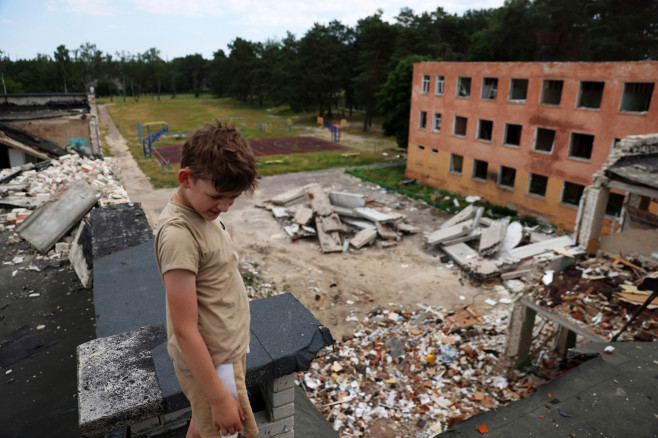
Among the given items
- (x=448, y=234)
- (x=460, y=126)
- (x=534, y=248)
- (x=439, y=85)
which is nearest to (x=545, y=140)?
(x=460, y=126)

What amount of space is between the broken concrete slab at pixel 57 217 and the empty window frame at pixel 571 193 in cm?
1870

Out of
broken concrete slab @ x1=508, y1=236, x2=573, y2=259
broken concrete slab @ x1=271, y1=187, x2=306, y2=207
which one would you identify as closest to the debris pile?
broken concrete slab @ x1=508, y1=236, x2=573, y2=259

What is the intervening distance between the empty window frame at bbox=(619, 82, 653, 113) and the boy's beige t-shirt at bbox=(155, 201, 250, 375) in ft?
62.1

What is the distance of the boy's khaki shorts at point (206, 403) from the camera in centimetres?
193

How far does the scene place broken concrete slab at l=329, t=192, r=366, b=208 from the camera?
→ 18.9 metres

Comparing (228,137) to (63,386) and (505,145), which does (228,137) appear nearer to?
(63,386)

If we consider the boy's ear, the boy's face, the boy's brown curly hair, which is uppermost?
the boy's brown curly hair

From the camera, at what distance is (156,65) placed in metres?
92.2

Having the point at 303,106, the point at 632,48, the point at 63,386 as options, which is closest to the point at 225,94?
the point at 303,106

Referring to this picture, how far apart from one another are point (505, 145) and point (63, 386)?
20969mm

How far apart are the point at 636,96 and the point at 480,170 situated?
7.84 metres

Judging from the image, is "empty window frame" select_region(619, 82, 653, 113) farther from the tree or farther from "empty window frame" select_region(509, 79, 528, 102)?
the tree

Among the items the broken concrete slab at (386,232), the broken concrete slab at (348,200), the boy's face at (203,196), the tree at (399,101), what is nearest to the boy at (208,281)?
the boy's face at (203,196)

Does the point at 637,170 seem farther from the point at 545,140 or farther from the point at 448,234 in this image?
the point at 545,140
